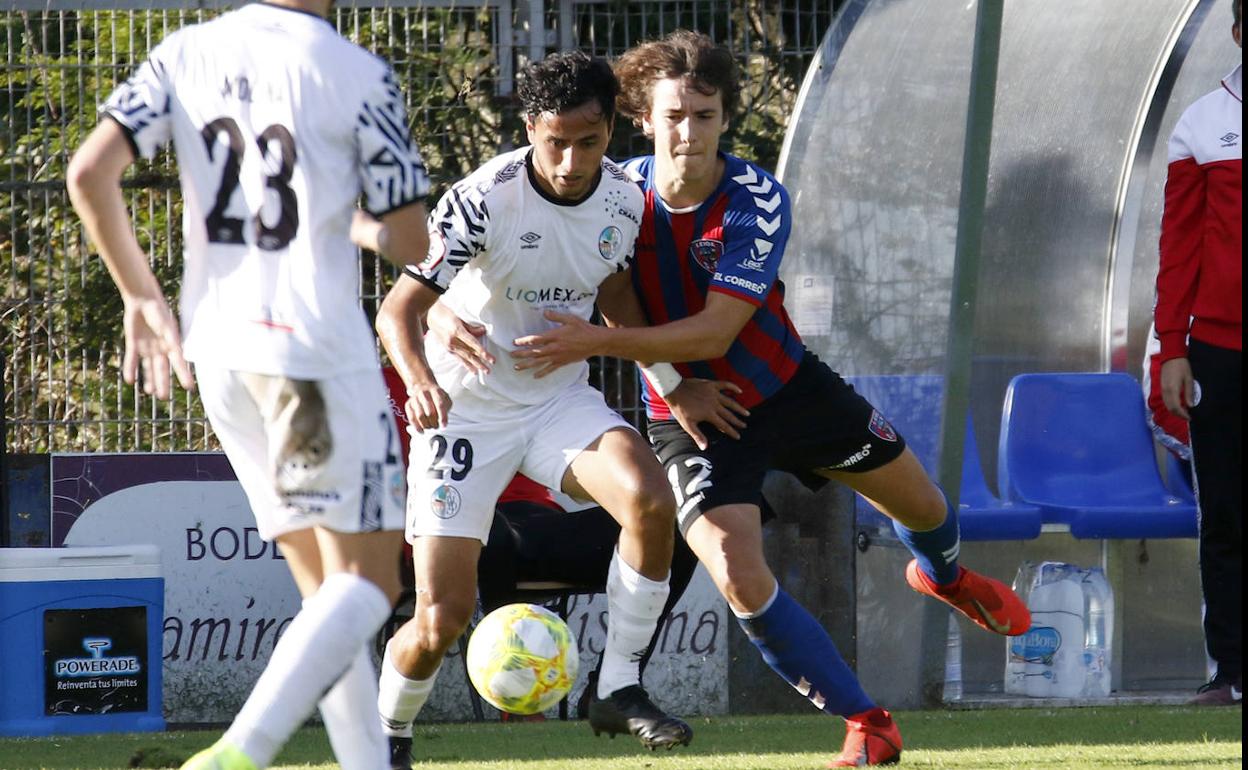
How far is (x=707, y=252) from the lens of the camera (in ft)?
17.4

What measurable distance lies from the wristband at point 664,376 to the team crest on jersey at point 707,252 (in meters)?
0.31

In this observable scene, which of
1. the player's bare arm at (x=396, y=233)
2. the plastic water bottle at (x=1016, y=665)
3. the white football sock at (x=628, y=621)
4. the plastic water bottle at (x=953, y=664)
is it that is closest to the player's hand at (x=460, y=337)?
the white football sock at (x=628, y=621)

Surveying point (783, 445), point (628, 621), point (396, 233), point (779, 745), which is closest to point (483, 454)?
point (628, 621)

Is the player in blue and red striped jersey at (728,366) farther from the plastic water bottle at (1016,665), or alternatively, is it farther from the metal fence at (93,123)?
the metal fence at (93,123)

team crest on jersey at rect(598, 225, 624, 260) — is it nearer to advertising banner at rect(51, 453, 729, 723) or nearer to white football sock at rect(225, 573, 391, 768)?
white football sock at rect(225, 573, 391, 768)

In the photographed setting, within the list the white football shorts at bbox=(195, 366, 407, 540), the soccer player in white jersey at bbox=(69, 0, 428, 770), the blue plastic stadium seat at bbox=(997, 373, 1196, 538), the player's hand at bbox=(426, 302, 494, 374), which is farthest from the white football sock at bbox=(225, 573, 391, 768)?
the blue plastic stadium seat at bbox=(997, 373, 1196, 538)

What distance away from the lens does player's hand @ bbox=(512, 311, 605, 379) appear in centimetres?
494

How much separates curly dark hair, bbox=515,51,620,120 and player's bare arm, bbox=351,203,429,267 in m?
1.55

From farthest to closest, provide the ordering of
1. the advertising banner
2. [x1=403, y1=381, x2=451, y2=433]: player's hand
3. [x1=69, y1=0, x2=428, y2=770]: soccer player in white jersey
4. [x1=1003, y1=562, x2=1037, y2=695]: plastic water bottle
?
1. [x1=1003, y1=562, x2=1037, y2=695]: plastic water bottle
2. the advertising banner
3. [x1=403, y1=381, x2=451, y2=433]: player's hand
4. [x1=69, y1=0, x2=428, y2=770]: soccer player in white jersey

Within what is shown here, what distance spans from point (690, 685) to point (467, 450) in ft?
7.78

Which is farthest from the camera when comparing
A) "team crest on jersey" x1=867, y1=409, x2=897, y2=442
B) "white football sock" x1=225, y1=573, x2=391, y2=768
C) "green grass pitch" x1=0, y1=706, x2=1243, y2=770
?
"team crest on jersey" x1=867, y1=409, x2=897, y2=442

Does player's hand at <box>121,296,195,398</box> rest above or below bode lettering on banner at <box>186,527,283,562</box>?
above

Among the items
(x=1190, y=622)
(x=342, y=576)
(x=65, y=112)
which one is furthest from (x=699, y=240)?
(x=1190, y=622)

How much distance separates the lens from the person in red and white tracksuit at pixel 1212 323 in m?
6.35
